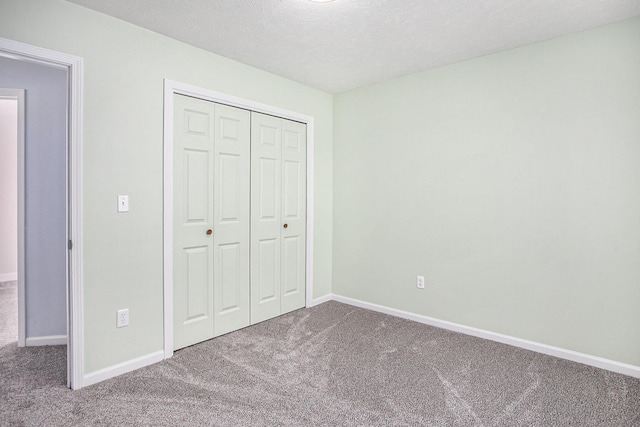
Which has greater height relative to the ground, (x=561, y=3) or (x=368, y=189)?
(x=561, y=3)

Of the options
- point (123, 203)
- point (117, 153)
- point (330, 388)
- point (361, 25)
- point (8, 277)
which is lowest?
point (330, 388)

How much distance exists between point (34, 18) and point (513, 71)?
324cm

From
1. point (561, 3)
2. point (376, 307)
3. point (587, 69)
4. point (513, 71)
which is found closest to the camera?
point (561, 3)

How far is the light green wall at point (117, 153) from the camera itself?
2066 mm

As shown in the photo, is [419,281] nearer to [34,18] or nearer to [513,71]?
[513,71]

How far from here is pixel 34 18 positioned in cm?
194

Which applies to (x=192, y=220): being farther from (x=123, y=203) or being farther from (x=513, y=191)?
(x=513, y=191)

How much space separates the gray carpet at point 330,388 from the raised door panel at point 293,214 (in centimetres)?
75

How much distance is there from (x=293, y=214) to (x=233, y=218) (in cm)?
75

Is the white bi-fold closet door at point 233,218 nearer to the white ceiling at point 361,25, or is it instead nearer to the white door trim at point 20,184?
the white ceiling at point 361,25

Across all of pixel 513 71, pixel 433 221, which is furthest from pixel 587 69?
pixel 433 221

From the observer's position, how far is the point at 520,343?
2721 millimetres

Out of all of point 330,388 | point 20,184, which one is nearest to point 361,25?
point 330,388

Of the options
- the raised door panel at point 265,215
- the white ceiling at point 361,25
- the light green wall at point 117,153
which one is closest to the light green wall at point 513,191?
the white ceiling at point 361,25
